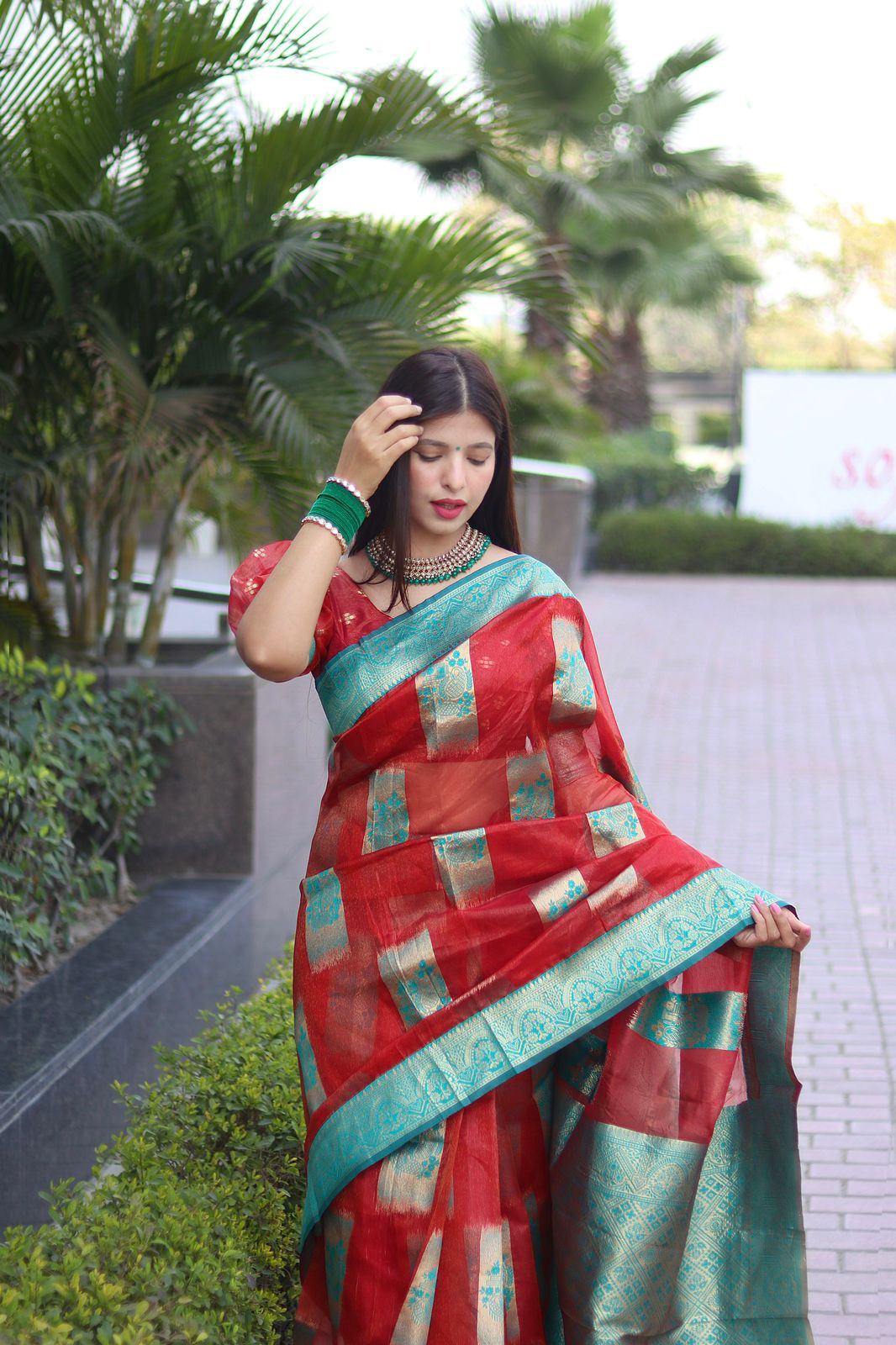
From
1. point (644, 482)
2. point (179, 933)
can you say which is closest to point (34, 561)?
point (179, 933)

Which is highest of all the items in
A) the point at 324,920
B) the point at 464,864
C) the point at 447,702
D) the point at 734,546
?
the point at 734,546

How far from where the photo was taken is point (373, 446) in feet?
7.87

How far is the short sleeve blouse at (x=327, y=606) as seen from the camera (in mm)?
2449

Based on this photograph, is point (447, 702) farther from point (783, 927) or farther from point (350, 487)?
point (783, 927)

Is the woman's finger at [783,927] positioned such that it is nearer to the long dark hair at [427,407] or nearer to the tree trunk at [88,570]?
the long dark hair at [427,407]

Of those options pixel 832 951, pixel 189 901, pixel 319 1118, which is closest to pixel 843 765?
pixel 832 951

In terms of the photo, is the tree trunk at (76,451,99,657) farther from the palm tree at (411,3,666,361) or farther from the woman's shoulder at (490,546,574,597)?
the palm tree at (411,3,666,361)

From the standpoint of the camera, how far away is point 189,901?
4.90 metres

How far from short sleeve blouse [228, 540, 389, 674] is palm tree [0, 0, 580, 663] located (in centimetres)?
234

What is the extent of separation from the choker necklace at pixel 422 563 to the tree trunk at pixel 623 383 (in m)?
19.7

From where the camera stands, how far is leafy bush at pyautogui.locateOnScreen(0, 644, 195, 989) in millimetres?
3961

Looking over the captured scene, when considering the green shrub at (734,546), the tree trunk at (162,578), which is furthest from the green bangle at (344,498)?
the green shrub at (734,546)

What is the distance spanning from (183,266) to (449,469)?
10.0ft

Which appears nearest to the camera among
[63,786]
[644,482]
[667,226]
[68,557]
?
[63,786]
